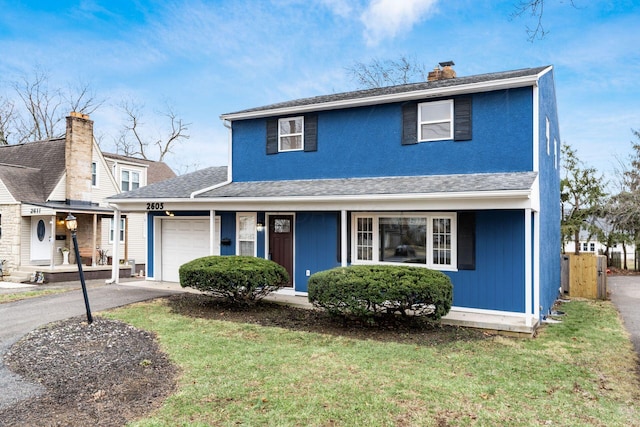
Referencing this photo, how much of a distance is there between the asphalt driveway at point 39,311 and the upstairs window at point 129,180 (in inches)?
422

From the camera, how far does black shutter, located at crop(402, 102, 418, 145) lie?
10.4m

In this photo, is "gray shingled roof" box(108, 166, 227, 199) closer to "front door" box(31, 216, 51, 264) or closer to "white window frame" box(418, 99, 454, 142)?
"white window frame" box(418, 99, 454, 142)

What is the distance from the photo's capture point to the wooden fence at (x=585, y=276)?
42.6ft

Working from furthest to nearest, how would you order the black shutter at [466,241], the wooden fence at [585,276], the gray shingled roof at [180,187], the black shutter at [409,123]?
the wooden fence at [585,276], the gray shingled roof at [180,187], the black shutter at [409,123], the black shutter at [466,241]

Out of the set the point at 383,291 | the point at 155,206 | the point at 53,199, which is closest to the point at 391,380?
the point at 383,291

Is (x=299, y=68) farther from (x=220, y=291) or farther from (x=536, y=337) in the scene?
(x=536, y=337)

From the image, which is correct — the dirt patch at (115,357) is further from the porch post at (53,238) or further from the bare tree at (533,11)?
the porch post at (53,238)

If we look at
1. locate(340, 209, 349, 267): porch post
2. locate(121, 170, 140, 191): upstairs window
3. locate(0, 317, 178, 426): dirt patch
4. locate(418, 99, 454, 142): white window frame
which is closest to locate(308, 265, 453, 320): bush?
locate(340, 209, 349, 267): porch post

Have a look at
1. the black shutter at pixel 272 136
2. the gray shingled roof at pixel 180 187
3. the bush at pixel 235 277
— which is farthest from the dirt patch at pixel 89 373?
the black shutter at pixel 272 136

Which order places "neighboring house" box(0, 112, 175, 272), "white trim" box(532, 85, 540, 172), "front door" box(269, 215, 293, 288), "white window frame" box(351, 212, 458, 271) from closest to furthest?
"white trim" box(532, 85, 540, 172), "white window frame" box(351, 212, 458, 271), "front door" box(269, 215, 293, 288), "neighboring house" box(0, 112, 175, 272)

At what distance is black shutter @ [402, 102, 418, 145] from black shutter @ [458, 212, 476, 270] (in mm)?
2302

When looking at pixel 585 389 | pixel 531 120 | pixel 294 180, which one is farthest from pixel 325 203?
pixel 585 389

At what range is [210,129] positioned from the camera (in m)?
37.8

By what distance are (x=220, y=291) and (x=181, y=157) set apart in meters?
32.7
